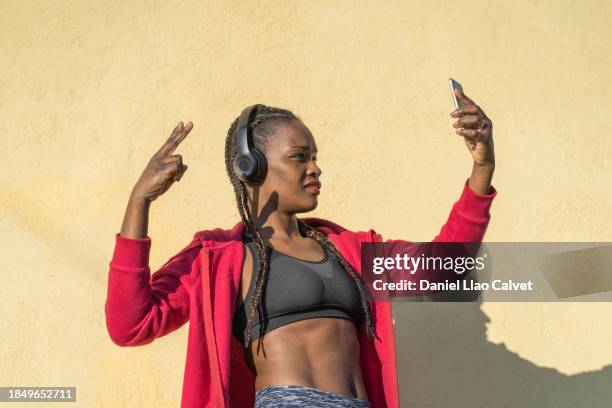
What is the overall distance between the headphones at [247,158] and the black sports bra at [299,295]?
208 millimetres

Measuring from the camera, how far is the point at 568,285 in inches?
A: 134

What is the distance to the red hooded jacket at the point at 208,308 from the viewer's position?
6.94 ft

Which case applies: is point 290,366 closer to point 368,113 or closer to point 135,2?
point 368,113

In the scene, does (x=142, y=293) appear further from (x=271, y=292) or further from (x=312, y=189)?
(x=312, y=189)

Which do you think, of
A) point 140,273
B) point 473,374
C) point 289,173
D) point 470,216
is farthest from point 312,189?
point 473,374

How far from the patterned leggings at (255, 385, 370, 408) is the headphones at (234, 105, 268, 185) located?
0.56 metres

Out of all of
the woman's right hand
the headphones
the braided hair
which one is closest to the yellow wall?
the braided hair

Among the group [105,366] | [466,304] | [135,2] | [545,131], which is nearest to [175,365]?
[105,366]

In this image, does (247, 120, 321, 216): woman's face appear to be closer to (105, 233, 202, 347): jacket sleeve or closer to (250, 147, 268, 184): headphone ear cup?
(250, 147, 268, 184): headphone ear cup

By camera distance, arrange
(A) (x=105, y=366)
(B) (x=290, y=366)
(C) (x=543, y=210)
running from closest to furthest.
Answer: (B) (x=290, y=366)
(A) (x=105, y=366)
(C) (x=543, y=210)

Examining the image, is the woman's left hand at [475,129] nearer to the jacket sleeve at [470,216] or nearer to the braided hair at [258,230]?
the jacket sleeve at [470,216]

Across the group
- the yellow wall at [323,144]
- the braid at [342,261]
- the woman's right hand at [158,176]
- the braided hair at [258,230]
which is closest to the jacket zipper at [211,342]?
the braided hair at [258,230]

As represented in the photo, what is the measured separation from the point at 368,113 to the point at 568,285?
1.02 metres

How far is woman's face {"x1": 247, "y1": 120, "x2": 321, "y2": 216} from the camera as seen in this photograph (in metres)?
2.43
